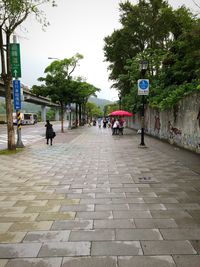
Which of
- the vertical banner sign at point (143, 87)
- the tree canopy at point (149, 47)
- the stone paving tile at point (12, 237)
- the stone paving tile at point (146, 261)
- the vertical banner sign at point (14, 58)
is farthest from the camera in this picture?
the tree canopy at point (149, 47)

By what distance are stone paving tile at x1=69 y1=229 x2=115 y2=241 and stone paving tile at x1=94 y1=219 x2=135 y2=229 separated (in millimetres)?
194

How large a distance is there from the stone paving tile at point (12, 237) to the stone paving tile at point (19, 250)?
5.3 inches

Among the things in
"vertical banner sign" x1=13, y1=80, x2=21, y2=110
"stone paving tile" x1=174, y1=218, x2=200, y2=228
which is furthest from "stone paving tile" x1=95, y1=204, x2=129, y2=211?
"vertical banner sign" x1=13, y1=80, x2=21, y2=110

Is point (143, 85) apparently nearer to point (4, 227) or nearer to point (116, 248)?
point (4, 227)

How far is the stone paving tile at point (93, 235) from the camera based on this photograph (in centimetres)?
419

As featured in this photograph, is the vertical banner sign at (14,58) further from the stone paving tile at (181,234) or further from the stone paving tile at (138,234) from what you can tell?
the stone paving tile at (181,234)

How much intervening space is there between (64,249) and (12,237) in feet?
2.98

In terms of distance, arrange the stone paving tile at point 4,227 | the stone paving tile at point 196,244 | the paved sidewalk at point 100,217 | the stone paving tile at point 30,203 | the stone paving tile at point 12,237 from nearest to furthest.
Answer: the paved sidewalk at point 100,217 → the stone paving tile at point 196,244 → the stone paving tile at point 12,237 → the stone paving tile at point 4,227 → the stone paving tile at point 30,203

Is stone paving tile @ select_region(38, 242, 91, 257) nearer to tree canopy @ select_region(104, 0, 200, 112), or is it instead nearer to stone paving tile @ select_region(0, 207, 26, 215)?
stone paving tile @ select_region(0, 207, 26, 215)

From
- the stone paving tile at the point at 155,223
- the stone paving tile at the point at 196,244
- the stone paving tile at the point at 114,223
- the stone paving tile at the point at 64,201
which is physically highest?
the stone paving tile at the point at 196,244

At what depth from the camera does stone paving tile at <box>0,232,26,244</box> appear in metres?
4.18

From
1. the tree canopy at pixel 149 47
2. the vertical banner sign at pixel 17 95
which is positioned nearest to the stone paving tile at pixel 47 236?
the vertical banner sign at pixel 17 95

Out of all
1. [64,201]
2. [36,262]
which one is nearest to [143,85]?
[64,201]

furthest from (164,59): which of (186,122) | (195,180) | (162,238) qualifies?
(162,238)
